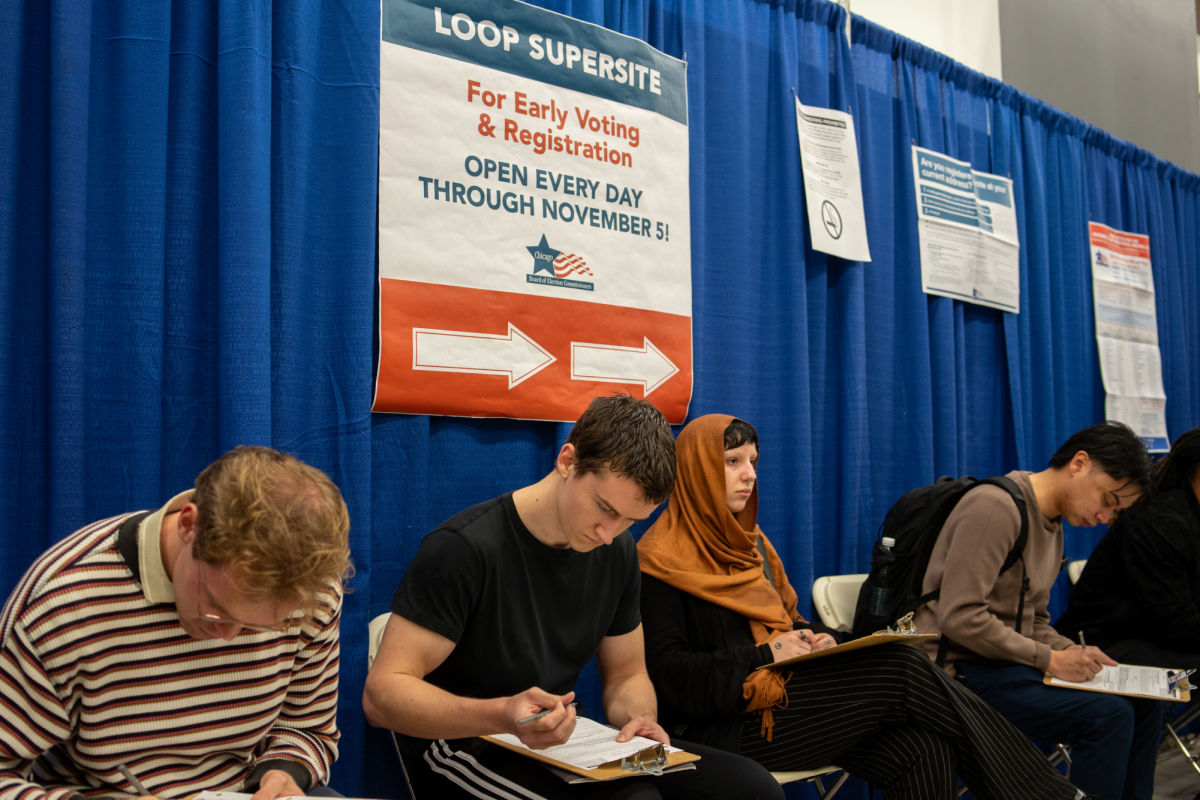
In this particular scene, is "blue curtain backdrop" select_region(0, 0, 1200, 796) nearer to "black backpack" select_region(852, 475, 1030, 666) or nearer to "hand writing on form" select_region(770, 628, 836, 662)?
"black backpack" select_region(852, 475, 1030, 666)

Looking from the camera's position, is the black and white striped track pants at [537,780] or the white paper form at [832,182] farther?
the white paper form at [832,182]

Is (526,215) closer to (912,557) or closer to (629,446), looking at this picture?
(629,446)

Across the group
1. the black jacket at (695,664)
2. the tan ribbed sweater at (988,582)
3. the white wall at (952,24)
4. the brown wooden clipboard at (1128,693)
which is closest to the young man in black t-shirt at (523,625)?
the black jacket at (695,664)

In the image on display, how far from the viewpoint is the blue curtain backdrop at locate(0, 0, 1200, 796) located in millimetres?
1741

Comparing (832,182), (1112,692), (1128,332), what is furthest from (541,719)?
(1128,332)

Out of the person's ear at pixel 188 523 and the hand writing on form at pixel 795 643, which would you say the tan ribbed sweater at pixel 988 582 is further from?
the person's ear at pixel 188 523

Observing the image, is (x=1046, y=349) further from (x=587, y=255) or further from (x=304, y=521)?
(x=304, y=521)

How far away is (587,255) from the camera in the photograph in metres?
2.50

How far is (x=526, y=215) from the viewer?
2385 mm

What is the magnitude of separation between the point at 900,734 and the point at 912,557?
87cm

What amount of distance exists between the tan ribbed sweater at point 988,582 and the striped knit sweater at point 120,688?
1945 millimetres

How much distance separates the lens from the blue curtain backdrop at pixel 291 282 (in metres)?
1.74

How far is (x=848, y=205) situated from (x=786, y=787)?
7.16ft

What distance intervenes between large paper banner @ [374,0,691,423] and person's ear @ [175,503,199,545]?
1001 mm
